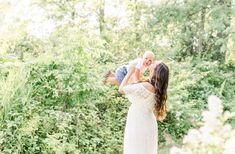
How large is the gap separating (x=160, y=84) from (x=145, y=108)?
38 cm

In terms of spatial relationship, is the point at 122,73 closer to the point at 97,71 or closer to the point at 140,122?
the point at 140,122

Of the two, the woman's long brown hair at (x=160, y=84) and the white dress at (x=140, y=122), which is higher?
the woman's long brown hair at (x=160, y=84)

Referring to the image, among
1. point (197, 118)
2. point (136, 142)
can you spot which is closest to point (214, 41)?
point (197, 118)

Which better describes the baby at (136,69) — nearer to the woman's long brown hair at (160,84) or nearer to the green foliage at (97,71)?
the woman's long brown hair at (160,84)

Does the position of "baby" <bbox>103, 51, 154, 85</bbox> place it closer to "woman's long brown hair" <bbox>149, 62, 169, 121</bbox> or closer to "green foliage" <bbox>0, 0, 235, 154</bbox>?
"woman's long brown hair" <bbox>149, 62, 169, 121</bbox>

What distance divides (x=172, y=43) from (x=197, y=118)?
2.87 meters

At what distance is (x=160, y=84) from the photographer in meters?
4.87

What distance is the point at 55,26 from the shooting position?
36.4ft

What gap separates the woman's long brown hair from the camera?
4.81 metres

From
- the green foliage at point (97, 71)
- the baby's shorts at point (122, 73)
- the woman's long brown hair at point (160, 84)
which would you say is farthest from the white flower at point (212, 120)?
the green foliage at point (97, 71)

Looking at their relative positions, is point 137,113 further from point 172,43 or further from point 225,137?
point 172,43

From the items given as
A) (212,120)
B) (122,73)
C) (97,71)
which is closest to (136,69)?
(122,73)

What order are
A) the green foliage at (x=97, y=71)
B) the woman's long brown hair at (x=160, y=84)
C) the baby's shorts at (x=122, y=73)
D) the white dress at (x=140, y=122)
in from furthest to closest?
1. the green foliage at (x=97, y=71)
2. the baby's shorts at (x=122, y=73)
3. the white dress at (x=140, y=122)
4. the woman's long brown hair at (x=160, y=84)

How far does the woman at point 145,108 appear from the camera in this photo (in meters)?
4.87
